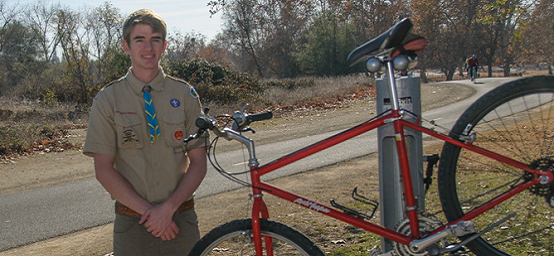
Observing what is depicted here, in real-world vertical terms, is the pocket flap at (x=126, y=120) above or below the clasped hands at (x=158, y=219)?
above

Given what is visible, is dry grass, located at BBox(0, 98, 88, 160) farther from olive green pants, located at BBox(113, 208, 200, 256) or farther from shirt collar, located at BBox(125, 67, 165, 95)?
shirt collar, located at BBox(125, 67, 165, 95)

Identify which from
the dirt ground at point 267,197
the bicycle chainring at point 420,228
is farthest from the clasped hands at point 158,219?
the dirt ground at point 267,197

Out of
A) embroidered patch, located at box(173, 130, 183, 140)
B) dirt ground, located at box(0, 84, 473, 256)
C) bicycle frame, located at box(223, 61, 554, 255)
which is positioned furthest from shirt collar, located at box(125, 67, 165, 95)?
dirt ground, located at box(0, 84, 473, 256)

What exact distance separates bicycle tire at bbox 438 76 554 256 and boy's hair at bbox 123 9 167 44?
175 cm

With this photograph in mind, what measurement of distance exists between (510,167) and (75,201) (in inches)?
291

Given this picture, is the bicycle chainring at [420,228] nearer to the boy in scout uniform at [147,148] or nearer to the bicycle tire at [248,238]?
the bicycle tire at [248,238]

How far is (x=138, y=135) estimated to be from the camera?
2.86 meters

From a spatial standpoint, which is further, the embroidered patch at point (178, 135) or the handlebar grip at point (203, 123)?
the embroidered patch at point (178, 135)

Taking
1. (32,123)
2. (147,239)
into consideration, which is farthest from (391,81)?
(32,123)

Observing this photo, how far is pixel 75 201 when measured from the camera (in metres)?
8.38

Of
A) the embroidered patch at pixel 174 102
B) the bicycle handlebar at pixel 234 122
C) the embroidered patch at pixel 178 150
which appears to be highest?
the embroidered patch at pixel 174 102

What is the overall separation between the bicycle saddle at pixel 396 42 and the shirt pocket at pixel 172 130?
1059 mm

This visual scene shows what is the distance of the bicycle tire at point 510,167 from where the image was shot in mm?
2672

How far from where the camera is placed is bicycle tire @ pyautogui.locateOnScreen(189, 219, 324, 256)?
2.52 metres
